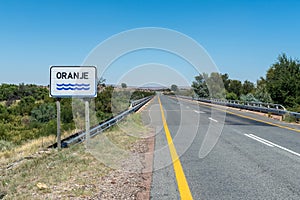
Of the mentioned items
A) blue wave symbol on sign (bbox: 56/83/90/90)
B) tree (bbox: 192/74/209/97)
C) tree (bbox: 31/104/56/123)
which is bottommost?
tree (bbox: 31/104/56/123)

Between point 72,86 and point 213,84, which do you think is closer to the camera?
point 72,86

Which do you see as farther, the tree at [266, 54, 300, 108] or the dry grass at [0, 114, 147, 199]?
the tree at [266, 54, 300, 108]

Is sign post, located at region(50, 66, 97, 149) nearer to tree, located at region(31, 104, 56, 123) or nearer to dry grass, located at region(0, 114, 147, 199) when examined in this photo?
dry grass, located at region(0, 114, 147, 199)

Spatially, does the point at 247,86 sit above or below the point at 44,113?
above

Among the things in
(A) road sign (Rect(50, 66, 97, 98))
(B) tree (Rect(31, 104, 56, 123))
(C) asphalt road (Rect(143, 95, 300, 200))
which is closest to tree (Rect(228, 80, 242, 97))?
(B) tree (Rect(31, 104, 56, 123))

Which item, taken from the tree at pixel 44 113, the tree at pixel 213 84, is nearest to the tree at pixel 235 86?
the tree at pixel 213 84

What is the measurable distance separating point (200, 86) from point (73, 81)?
79.3 metres

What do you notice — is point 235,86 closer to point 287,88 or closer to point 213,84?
point 213,84

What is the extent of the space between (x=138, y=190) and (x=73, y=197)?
114 cm

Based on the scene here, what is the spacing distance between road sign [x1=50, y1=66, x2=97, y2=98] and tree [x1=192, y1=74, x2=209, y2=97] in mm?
71682

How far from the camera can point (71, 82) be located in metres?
8.81

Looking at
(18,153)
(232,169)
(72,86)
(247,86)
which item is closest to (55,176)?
(72,86)

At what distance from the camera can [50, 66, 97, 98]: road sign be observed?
8.70 metres

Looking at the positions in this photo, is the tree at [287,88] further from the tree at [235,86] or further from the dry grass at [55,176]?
the tree at [235,86]
